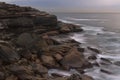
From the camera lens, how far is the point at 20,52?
22203mm

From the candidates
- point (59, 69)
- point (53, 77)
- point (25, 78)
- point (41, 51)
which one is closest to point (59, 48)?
point (41, 51)

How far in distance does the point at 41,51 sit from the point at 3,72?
22.0ft

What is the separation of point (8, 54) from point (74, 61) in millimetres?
6271

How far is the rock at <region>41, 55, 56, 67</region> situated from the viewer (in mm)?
22575

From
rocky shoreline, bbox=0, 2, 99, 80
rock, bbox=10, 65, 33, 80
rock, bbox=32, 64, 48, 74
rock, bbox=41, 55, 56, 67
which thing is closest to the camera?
rock, bbox=10, 65, 33, 80

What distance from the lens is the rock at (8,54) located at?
19953 millimetres

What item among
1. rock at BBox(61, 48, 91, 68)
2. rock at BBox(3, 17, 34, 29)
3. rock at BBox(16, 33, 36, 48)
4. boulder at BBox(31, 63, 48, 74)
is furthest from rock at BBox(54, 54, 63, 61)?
rock at BBox(3, 17, 34, 29)

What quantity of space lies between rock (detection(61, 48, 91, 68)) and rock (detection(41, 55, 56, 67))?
90 centimetres

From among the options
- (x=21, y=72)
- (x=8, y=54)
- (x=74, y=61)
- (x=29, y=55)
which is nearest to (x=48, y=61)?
(x=29, y=55)

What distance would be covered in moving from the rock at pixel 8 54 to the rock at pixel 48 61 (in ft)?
9.12

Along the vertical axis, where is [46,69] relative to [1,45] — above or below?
below

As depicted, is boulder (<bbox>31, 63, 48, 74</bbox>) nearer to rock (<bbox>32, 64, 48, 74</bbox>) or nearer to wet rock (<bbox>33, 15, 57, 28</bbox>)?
rock (<bbox>32, 64, 48, 74</bbox>)

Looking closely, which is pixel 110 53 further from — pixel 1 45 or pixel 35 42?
pixel 1 45

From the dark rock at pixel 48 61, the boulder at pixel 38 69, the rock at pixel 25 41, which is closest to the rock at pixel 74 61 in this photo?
the dark rock at pixel 48 61
